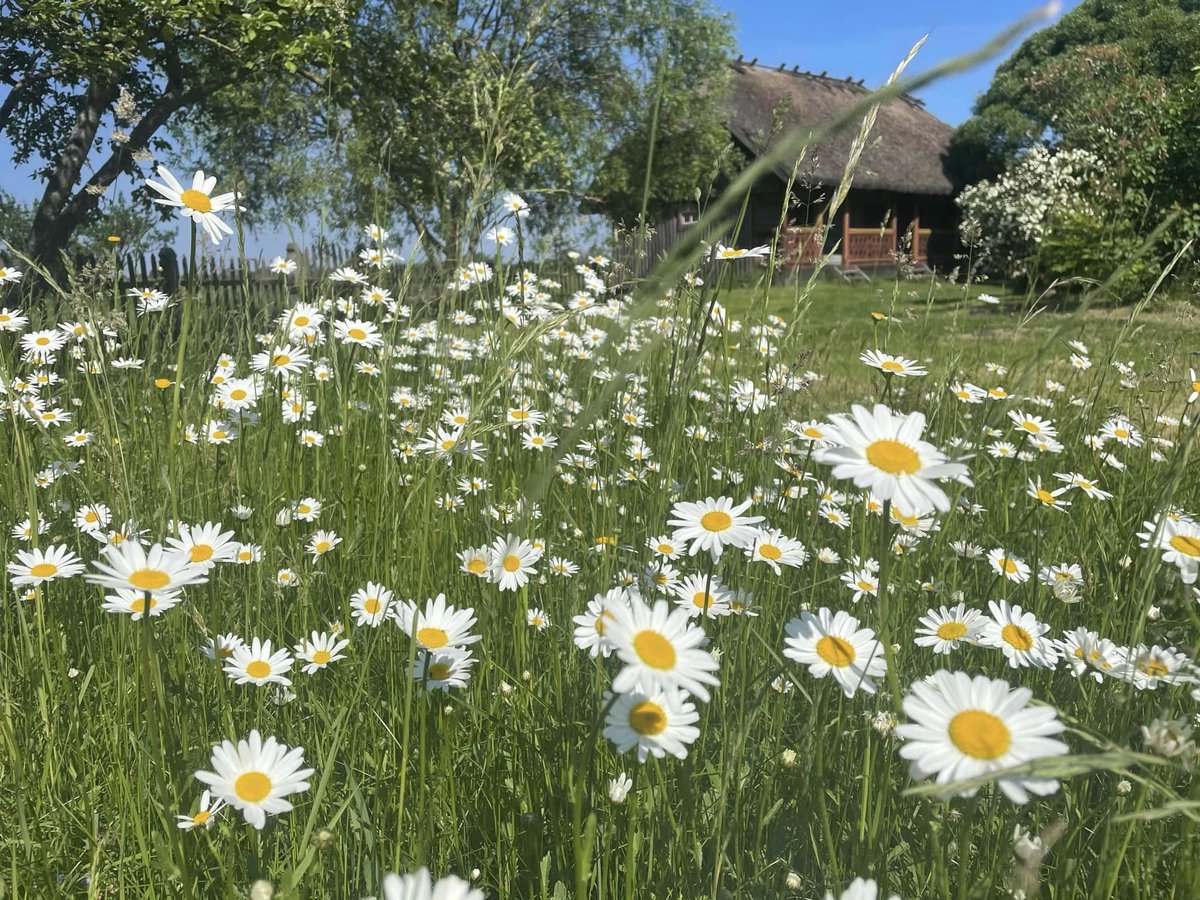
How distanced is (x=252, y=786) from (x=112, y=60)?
9.76 m

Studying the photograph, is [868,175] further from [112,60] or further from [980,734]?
[980,734]

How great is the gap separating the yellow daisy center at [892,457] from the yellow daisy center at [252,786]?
1.98ft

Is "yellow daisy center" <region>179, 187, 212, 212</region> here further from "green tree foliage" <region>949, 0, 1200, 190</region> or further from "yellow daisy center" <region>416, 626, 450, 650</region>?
"green tree foliage" <region>949, 0, 1200, 190</region>

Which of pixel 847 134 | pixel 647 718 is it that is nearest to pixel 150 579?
pixel 647 718

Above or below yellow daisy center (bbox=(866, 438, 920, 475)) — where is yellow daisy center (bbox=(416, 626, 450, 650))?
below

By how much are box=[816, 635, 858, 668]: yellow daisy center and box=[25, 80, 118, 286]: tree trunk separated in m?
10.6

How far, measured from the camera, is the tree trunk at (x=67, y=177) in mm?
9648

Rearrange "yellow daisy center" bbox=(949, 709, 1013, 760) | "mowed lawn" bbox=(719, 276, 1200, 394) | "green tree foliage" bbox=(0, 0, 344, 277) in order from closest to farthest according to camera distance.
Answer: "yellow daisy center" bbox=(949, 709, 1013, 760)
"mowed lawn" bbox=(719, 276, 1200, 394)
"green tree foliage" bbox=(0, 0, 344, 277)

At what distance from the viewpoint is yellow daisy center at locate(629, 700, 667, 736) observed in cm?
74

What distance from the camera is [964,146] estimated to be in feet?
73.4

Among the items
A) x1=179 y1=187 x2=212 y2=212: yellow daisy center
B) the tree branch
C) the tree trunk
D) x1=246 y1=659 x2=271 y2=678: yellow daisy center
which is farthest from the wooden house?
x1=246 y1=659 x2=271 y2=678: yellow daisy center

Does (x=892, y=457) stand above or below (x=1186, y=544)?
above

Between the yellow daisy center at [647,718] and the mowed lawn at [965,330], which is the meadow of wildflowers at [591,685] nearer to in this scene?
the yellow daisy center at [647,718]

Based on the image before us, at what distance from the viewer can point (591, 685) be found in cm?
122
